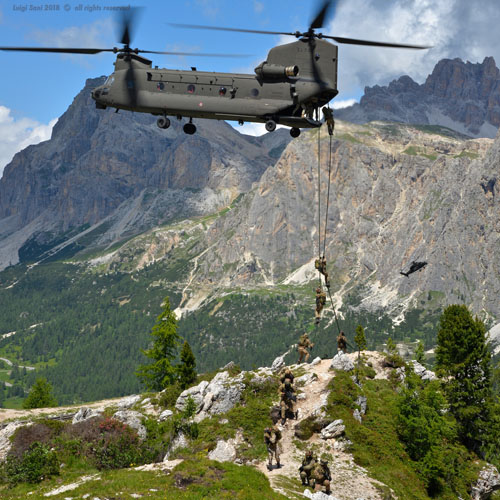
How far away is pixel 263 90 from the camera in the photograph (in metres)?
26.4

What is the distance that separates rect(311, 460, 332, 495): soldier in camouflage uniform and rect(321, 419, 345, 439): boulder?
748 cm

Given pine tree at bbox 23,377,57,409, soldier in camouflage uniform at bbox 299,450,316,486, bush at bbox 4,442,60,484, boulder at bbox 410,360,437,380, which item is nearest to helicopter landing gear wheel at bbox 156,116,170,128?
soldier in camouflage uniform at bbox 299,450,316,486

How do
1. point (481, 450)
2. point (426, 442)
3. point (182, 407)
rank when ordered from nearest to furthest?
point (426, 442), point (182, 407), point (481, 450)

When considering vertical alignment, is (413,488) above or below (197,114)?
below

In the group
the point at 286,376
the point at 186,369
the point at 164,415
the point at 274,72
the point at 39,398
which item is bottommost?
the point at 39,398

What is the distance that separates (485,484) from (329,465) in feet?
53.7

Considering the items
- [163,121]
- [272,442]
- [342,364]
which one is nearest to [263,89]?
[163,121]

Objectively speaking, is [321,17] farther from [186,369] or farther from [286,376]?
[186,369]

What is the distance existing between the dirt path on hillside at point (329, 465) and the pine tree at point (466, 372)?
17.9 meters

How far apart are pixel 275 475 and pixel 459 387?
30.1 meters

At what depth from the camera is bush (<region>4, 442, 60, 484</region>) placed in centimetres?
3306

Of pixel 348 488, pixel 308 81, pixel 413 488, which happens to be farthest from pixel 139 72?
pixel 413 488

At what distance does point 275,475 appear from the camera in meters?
32.8

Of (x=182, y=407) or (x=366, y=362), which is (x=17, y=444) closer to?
(x=182, y=407)
